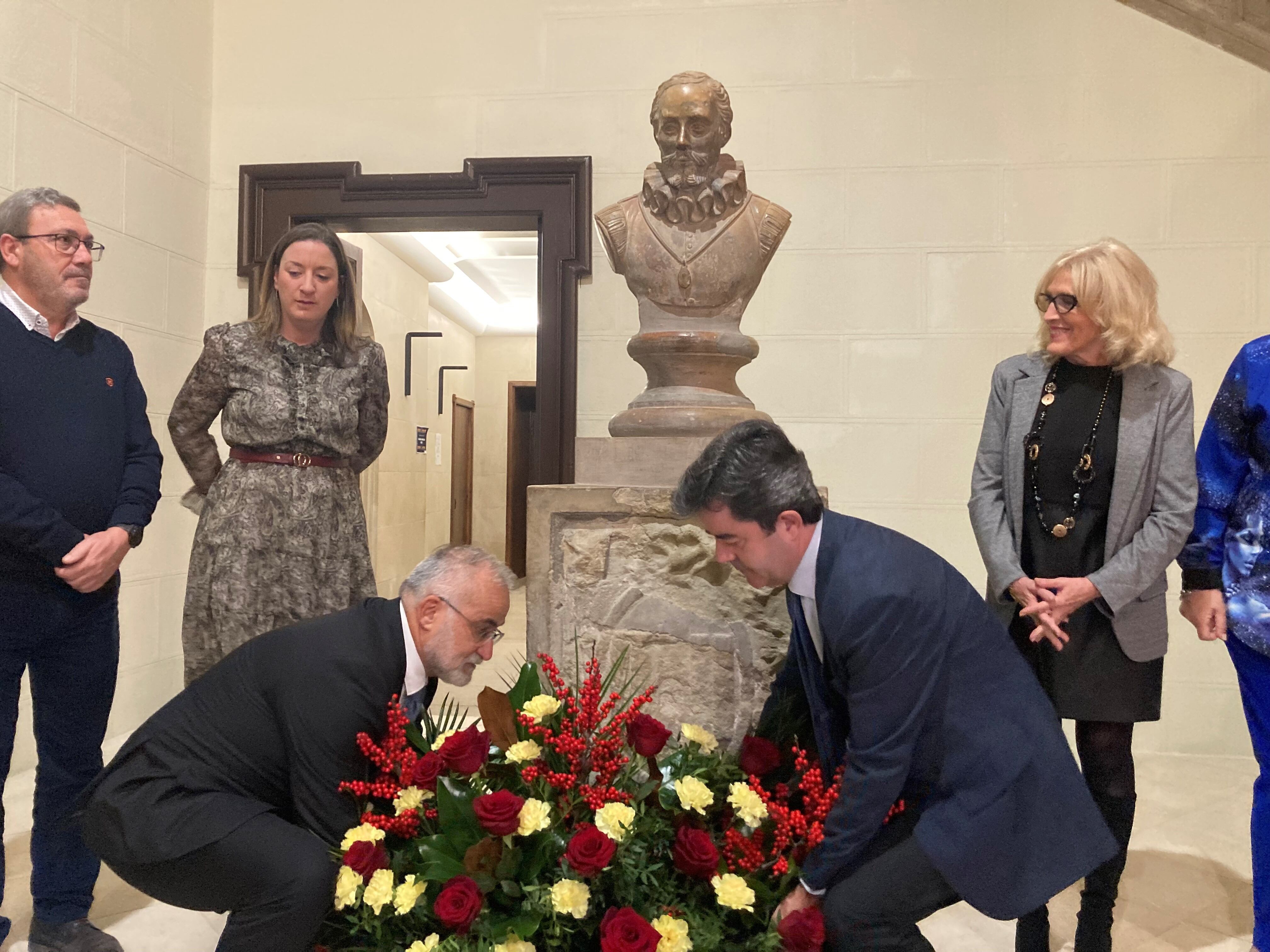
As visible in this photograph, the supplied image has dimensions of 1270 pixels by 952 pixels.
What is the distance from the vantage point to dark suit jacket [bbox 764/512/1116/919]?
1.48m

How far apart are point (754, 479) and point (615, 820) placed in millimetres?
571

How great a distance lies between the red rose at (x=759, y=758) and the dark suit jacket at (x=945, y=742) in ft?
0.59

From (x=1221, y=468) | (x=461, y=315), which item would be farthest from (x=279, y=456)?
(x=461, y=315)

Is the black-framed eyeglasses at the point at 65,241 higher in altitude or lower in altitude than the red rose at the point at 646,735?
higher

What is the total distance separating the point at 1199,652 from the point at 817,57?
2689 mm

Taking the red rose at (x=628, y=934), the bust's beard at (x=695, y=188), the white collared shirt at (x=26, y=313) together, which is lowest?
the red rose at (x=628, y=934)

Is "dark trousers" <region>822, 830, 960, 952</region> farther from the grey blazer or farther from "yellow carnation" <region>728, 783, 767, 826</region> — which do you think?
the grey blazer

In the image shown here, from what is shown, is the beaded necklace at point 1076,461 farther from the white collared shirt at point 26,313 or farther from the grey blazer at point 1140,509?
the white collared shirt at point 26,313

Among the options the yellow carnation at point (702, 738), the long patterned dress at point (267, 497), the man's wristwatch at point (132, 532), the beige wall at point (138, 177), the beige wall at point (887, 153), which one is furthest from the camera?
the beige wall at point (887, 153)

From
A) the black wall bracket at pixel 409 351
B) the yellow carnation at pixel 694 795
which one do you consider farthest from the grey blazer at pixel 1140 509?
the black wall bracket at pixel 409 351

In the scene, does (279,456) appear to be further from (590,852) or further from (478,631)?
(590,852)

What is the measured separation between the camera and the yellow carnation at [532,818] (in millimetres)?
1480

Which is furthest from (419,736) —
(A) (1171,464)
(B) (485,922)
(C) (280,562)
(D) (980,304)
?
A: (D) (980,304)

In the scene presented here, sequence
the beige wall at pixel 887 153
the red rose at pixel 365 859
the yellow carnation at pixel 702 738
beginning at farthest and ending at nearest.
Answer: the beige wall at pixel 887 153 → the yellow carnation at pixel 702 738 → the red rose at pixel 365 859
